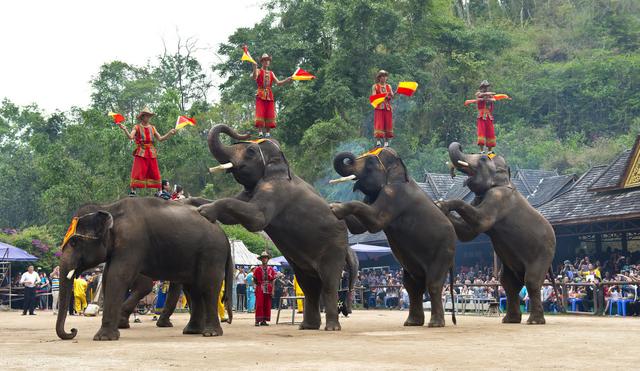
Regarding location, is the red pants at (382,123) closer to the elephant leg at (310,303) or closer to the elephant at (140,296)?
the elephant leg at (310,303)

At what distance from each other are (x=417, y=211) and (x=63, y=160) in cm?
2782

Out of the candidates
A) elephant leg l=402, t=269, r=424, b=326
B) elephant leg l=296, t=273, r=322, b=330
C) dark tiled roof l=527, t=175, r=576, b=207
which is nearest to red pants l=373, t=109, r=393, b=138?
elephant leg l=402, t=269, r=424, b=326

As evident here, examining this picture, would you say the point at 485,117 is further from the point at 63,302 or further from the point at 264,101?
the point at 63,302

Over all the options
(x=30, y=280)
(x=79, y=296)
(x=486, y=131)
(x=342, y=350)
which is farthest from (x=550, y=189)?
(x=342, y=350)

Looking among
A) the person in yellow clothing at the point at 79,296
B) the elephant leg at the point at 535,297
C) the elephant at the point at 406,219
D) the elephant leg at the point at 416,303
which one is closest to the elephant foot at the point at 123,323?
the elephant at the point at 406,219

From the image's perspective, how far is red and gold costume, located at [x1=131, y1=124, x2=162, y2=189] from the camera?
15770 mm

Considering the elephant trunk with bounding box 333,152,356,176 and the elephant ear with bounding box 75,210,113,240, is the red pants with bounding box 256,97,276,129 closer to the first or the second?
the elephant trunk with bounding box 333,152,356,176

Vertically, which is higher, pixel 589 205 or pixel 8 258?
pixel 589 205

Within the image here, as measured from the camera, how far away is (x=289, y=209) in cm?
1442

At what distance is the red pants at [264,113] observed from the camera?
15.8 meters

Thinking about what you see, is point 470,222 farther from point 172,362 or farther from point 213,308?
point 172,362

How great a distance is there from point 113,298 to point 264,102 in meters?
4.74

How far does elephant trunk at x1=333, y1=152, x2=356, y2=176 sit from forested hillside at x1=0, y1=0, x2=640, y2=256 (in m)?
22.5

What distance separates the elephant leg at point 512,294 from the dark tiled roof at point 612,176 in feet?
46.1
